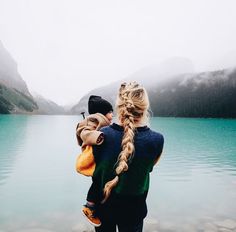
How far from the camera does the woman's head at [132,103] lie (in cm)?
338

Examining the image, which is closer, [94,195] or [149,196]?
[94,195]

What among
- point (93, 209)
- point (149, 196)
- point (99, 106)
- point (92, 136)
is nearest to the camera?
point (92, 136)

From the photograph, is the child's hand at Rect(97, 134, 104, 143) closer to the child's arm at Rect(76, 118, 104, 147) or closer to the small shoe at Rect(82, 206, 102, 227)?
the child's arm at Rect(76, 118, 104, 147)

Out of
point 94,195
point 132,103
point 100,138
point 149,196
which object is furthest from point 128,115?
point 149,196

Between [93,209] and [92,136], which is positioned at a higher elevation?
[92,136]

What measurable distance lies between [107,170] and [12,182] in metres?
13.1

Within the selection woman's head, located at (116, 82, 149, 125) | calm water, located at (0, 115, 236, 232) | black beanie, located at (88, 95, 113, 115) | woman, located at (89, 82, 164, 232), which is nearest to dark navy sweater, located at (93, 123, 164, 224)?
woman, located at (89, 82, 164, 232)

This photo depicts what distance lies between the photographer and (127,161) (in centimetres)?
336

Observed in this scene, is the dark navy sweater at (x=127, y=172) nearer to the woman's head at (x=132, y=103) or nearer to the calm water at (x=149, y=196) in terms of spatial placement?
the woman's head at (x=132, y=103)

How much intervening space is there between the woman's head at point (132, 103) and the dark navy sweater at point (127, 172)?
0.12m

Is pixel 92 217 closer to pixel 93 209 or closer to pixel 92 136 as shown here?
pixel 93 209

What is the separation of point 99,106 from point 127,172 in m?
0.77

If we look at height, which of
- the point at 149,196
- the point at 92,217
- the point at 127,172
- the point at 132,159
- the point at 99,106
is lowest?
the point at 149,196

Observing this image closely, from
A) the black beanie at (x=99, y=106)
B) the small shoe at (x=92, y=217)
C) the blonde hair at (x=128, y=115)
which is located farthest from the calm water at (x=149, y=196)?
the blonde hair at (x=128, y=115)
